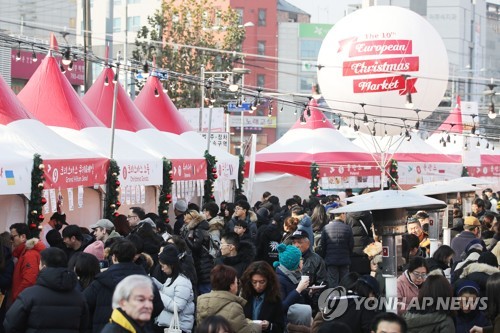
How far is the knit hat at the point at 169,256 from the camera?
1008 centimetres

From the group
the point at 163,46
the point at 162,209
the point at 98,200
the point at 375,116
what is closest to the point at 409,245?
the point at 98,200

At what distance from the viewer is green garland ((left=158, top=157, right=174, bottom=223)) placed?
75.6 ft

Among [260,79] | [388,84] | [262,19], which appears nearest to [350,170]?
[388,84]

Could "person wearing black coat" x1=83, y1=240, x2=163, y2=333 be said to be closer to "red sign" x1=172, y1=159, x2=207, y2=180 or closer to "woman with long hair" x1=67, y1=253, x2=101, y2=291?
"woman with long hair" x1=67, y1=253, x2=101, y2=291

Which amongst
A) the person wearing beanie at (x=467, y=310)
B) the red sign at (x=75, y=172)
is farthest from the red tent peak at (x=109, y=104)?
the person wearing beanie at (x=467, y=310)

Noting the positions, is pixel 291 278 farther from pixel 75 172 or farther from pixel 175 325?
pixel 75 172

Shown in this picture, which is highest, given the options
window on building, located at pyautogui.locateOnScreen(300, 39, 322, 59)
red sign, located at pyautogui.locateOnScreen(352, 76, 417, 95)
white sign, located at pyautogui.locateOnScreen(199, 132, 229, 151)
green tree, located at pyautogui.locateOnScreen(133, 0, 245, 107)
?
window on building, located at pyautogui.locateOnScreen(300, 39, 322, 59)

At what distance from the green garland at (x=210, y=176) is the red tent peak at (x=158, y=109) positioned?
1176 mm

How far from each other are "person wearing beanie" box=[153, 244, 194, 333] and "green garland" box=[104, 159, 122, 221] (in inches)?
384

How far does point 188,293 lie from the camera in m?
10.1

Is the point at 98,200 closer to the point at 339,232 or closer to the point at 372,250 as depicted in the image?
the point at 339,232

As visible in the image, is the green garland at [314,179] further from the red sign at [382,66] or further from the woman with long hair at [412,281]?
the woman with long hair at [412,281]

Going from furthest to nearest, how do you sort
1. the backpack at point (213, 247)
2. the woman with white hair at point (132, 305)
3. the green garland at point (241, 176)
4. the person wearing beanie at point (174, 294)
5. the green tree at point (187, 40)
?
the green tree at point (187, 40)
the green garland at point (241, 176)
the backpack at point (213, 247)
the person wearing beanie at point (174, 294)
the woman with white hair at point (132, 305)

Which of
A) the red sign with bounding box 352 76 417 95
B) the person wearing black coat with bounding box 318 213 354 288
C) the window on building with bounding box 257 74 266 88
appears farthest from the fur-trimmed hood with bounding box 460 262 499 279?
the window on building with bounding box 257 74 266 88
